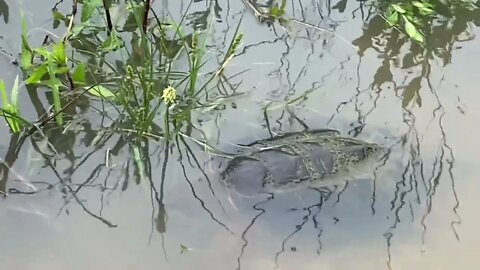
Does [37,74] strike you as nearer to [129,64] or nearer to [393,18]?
[129,64]

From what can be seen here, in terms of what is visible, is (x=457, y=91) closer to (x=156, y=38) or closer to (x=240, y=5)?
(x=240, y=5)

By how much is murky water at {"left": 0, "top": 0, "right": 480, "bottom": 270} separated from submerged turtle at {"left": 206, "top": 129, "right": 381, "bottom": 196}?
0.03 metres

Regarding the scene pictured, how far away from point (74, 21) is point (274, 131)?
2.13 ft

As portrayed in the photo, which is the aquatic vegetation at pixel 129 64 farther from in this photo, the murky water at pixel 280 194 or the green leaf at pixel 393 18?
the green leaf at pixel 393 18

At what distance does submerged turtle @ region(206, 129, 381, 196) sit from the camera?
66.4 inches

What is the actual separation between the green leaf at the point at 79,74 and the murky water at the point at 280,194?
125 millimetres

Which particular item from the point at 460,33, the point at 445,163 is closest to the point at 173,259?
the point at 445,163

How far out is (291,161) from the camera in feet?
5.65

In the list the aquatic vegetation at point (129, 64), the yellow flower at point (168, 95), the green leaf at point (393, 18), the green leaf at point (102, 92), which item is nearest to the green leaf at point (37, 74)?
the aquatic vegetation at point (129, 64)

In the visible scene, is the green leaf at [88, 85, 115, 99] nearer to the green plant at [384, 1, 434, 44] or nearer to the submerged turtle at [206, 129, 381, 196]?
the submerged turtle at [206, 129, 381, 196]

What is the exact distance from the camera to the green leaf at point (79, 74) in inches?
71.5

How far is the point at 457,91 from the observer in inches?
77.4

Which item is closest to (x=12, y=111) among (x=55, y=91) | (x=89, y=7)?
(x=55, y=91)

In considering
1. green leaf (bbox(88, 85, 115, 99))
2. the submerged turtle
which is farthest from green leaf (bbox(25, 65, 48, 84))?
the submerged turtle
